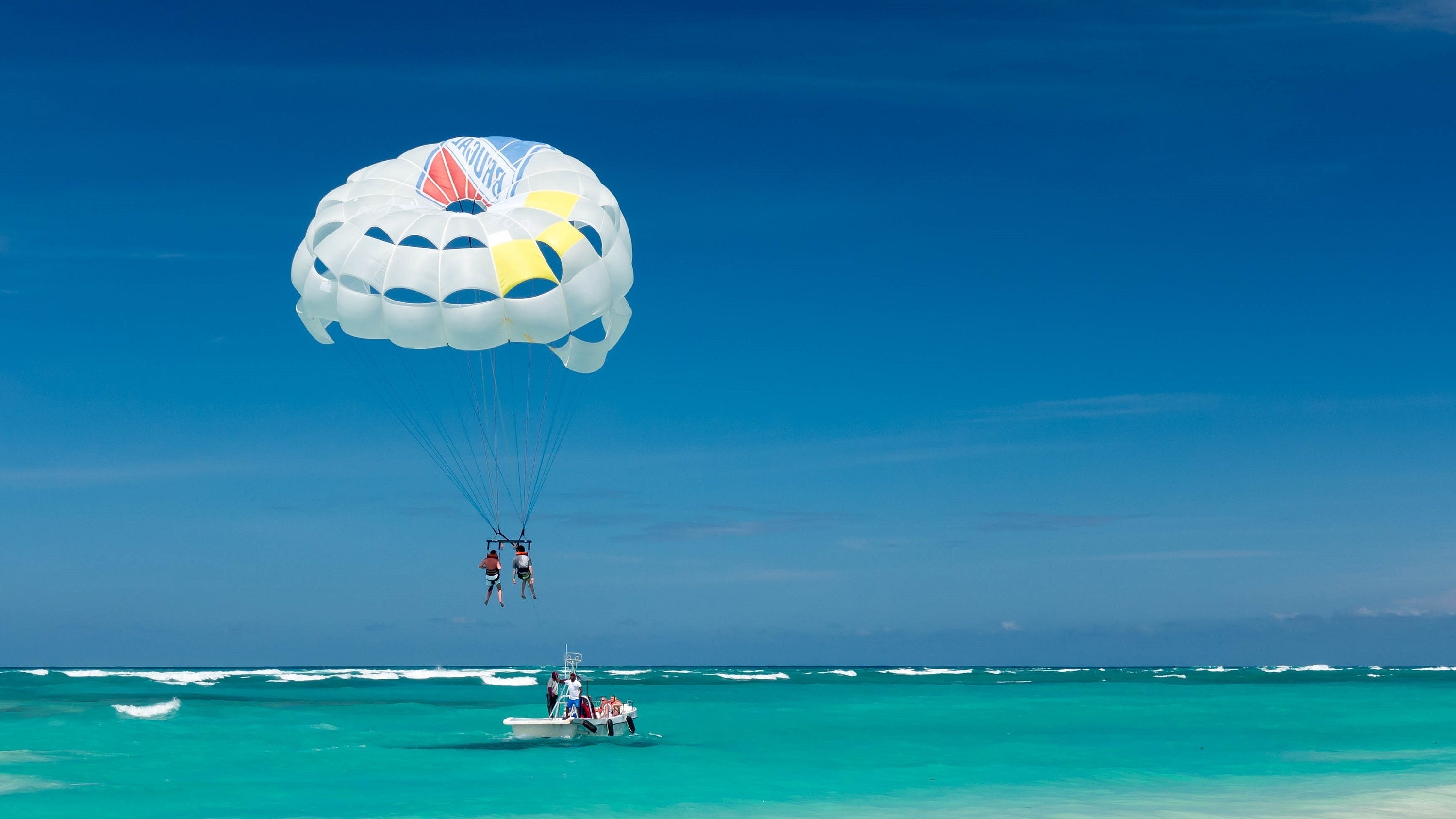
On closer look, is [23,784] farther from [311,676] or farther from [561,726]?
[311,676]

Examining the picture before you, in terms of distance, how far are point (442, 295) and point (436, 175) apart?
7.68 feet

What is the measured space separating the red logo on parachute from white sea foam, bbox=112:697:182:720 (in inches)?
921

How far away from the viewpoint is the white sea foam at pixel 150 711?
3534 cm

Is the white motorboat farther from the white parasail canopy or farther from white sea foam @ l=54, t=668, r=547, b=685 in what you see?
white sea foam @ l=54, t=668, r=547, b=685

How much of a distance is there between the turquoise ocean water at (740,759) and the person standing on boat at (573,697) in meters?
0.73

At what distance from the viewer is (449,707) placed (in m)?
41.5

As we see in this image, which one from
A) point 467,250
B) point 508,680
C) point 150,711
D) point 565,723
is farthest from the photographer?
point 508,680

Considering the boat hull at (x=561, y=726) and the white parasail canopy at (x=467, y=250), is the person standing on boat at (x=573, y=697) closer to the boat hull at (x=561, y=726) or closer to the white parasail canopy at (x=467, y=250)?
the boat hull at (x=561, y=726)

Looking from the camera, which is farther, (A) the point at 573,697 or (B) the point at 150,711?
(B) the point at 150,711

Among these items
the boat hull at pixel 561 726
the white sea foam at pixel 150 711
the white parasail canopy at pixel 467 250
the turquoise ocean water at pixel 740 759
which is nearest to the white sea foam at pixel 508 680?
the turquoise ocean water at pixel 740 759

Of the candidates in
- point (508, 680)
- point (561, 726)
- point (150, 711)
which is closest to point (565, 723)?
point (561, 726)

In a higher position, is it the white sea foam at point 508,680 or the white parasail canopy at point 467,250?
the white parasail canopy at point 467,250

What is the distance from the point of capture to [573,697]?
2352cm

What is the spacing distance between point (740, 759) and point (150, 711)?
2218 cm
